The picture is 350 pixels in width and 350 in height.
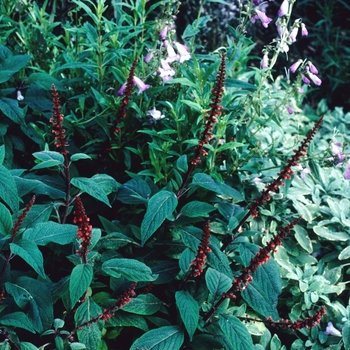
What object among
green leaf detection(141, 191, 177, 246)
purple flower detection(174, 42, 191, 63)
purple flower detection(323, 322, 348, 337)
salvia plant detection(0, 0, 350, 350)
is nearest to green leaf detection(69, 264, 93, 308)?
salvia plant detection(0, 0, 350, 350)

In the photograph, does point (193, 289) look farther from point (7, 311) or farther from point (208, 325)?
point (7, 311)

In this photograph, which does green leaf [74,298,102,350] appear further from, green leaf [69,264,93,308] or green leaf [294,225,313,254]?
green leaf [294,225,313,254]

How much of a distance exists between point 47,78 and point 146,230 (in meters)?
1.04

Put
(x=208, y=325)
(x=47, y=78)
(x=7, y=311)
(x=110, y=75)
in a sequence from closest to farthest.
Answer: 1. (x=7, y=311)
2. (x=208, y=325)
3. (x=47, y=78)
4. (x=110, y=75)

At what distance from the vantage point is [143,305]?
1.92m

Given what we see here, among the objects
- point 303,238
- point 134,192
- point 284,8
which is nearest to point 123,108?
point 134,192

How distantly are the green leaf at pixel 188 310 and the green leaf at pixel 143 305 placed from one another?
0.49ft

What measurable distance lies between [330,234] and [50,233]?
1.51m

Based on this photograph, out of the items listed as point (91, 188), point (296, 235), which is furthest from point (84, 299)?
point (296, 235)

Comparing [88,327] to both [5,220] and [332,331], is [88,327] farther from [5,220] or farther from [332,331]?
[332,331]

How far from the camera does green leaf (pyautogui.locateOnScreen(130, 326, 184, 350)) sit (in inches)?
70.3

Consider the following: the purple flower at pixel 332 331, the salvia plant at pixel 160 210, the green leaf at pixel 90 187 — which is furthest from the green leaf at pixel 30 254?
the purple flower at pixel 332 331

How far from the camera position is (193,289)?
1968mm

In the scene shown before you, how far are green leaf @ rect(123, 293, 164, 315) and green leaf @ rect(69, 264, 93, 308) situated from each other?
311 mm
